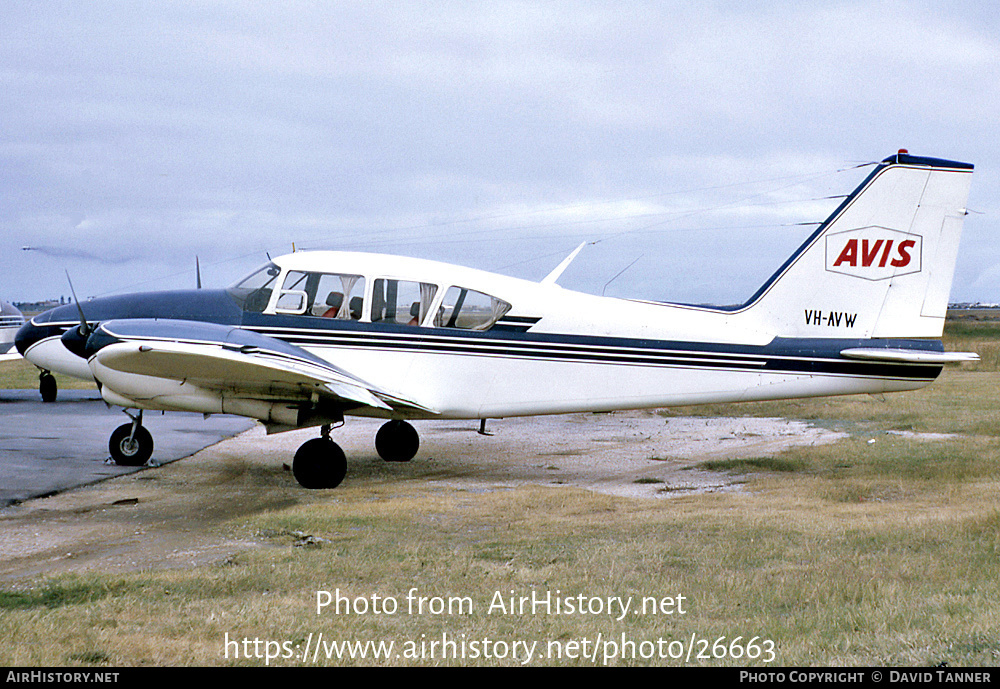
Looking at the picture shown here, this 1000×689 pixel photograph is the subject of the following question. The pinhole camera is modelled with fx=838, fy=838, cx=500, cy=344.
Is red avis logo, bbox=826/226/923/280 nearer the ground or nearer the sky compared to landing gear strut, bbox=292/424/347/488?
nearer the sky

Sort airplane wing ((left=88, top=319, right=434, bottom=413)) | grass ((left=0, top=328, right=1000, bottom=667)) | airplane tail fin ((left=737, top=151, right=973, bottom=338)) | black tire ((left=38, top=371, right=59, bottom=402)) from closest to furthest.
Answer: grass ((left=0, top=328, right=1000, bottom=667)) → airplane wing ((left=88, top=319, right=434, bottom=413)) → airplane tail fin ((left=737, top=151, right=973, bottom=338)) → black tire ((left=38, top=371, right=59, bottom=402))

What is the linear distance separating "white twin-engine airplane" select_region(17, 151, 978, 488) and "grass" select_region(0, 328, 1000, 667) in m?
1.52

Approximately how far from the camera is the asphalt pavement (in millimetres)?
10000

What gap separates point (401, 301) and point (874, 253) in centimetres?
623

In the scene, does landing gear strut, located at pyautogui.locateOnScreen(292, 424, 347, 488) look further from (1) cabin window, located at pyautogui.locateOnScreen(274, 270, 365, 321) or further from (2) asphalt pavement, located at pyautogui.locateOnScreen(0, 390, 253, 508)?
(2) asphalt pavement, located at pyautogui.locateOnScreen(0, 390, 253, 508)

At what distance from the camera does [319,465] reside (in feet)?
33.1

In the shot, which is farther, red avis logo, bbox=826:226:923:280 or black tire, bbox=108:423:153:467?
black tire, bbox=108:423:153:467

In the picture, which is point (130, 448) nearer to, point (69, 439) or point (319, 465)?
point (69, 439)

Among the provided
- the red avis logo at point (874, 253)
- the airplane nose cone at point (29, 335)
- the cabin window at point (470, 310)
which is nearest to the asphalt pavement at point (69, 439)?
the airplane nose cone at point (29, 335)

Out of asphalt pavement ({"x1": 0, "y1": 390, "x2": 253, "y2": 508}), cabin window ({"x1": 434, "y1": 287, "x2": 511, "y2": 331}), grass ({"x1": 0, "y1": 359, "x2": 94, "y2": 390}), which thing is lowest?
grass ({"x1": 0, "y1": 359, "x2": 94, "y2": 390})

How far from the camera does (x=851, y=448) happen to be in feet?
42.5

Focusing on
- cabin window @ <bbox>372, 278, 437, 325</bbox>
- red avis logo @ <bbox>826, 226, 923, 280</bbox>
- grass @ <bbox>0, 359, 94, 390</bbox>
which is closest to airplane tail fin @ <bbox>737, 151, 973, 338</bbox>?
red avis logo @ <bbox>826, 226, 923, 280</bbox>

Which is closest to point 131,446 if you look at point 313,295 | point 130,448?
point 130,448

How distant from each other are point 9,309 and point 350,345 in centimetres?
4292
